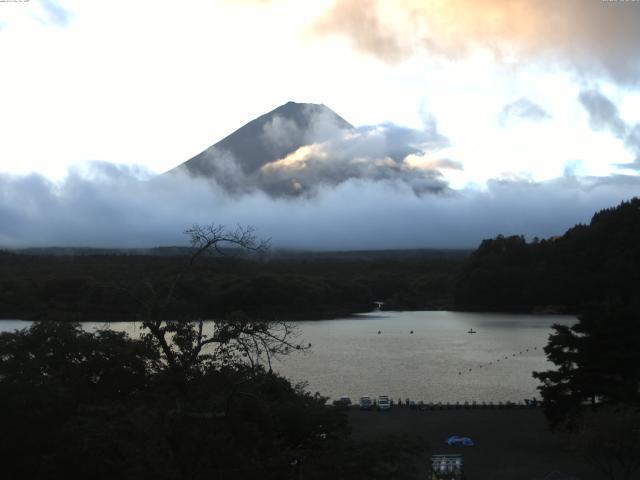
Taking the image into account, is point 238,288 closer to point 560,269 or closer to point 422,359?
point 422,359

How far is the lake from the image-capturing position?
20.3m

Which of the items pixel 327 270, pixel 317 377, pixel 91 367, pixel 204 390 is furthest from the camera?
pixel 327 270

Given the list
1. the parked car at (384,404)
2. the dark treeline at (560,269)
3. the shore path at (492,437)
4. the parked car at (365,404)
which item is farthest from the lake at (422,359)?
the dark treeline at (560,269)

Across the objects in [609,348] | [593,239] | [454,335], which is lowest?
[454,335]

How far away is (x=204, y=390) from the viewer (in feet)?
16.0

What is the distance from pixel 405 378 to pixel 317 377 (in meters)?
2.96

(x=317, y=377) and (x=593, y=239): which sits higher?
(x=593, y=239)

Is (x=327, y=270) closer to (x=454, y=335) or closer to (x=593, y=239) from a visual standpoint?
(x=593, y=239)

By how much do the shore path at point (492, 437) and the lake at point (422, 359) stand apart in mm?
2673

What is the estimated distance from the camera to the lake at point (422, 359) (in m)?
20.3

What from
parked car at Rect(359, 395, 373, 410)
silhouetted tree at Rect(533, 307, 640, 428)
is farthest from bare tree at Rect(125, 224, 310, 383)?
parked car at Rect(359, 395, 373, 410)

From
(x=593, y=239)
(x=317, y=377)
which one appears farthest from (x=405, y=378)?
(x=593, y=239)

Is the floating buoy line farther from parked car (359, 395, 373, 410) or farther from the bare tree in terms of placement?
the bare tree

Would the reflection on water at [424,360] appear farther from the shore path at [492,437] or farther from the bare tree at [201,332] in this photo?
the bare tree at [201,332]
